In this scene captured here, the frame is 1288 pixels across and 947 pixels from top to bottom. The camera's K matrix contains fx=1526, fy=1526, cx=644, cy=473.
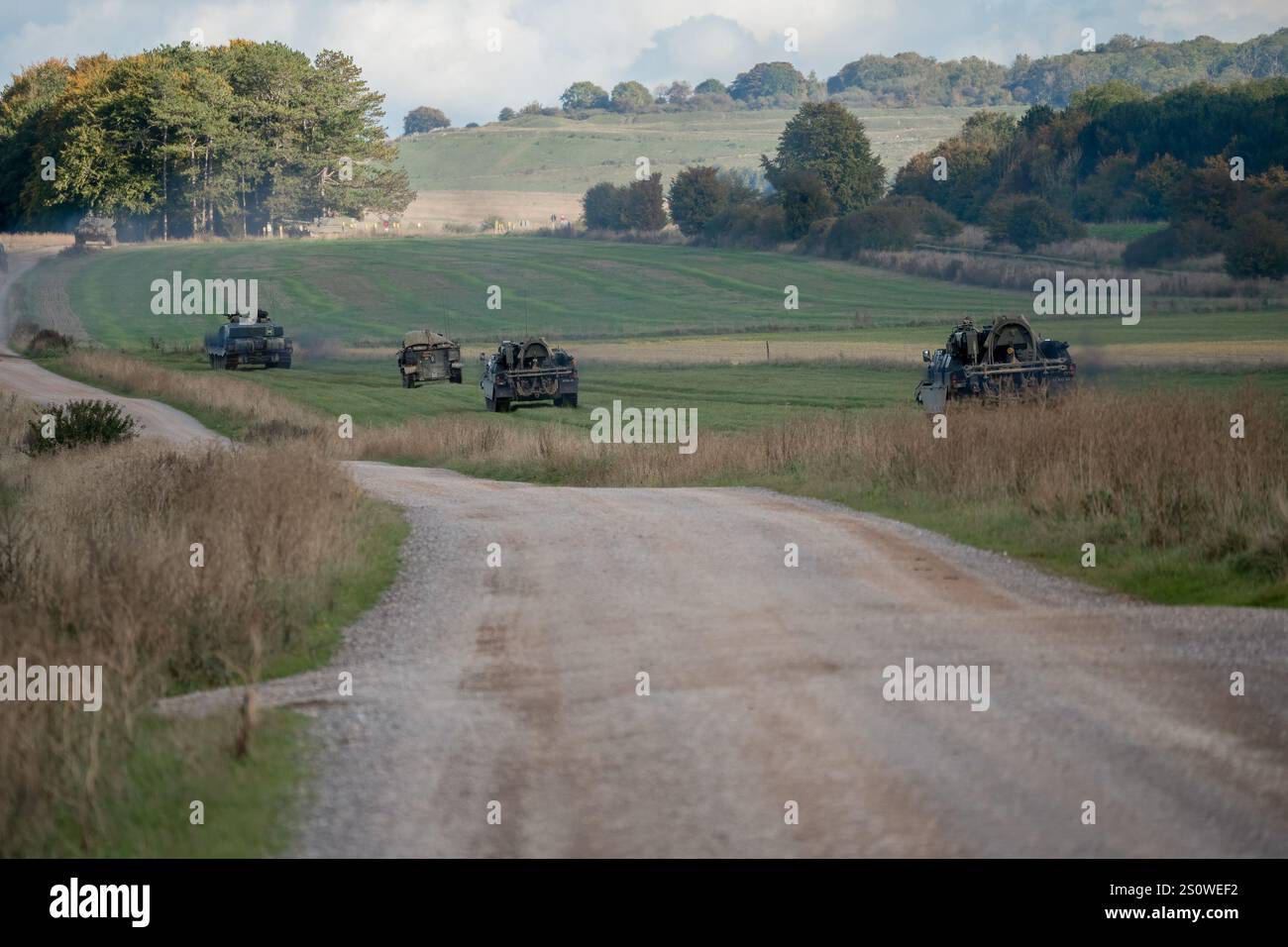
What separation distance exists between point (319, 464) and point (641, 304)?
74704mm

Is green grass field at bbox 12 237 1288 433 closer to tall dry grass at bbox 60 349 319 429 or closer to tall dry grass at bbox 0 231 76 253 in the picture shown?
tall dry grass at bbox 60 349 319 429

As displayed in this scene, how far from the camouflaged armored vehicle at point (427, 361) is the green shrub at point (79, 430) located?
20124mm

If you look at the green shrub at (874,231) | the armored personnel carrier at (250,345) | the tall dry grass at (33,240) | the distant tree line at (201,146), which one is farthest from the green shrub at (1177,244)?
the tall dry grass at (33,240)

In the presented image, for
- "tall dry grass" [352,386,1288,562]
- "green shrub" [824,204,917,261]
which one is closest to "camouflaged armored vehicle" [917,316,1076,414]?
"tall dry grass" [352,386,1288,562]

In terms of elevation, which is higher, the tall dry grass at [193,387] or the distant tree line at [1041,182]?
the distant tree line at [1041,182]

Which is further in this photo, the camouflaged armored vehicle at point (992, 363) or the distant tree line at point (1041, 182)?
the distant tree line at point (1041, 182)

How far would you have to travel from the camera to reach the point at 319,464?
18.3 metres

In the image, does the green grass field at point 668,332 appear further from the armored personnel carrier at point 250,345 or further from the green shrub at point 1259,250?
the green shrub at point 1259,250

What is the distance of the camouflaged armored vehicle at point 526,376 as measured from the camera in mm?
43000

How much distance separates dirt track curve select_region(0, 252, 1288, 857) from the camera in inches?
282

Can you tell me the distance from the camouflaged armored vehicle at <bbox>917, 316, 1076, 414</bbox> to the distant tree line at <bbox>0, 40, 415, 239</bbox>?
8989 centimetres
